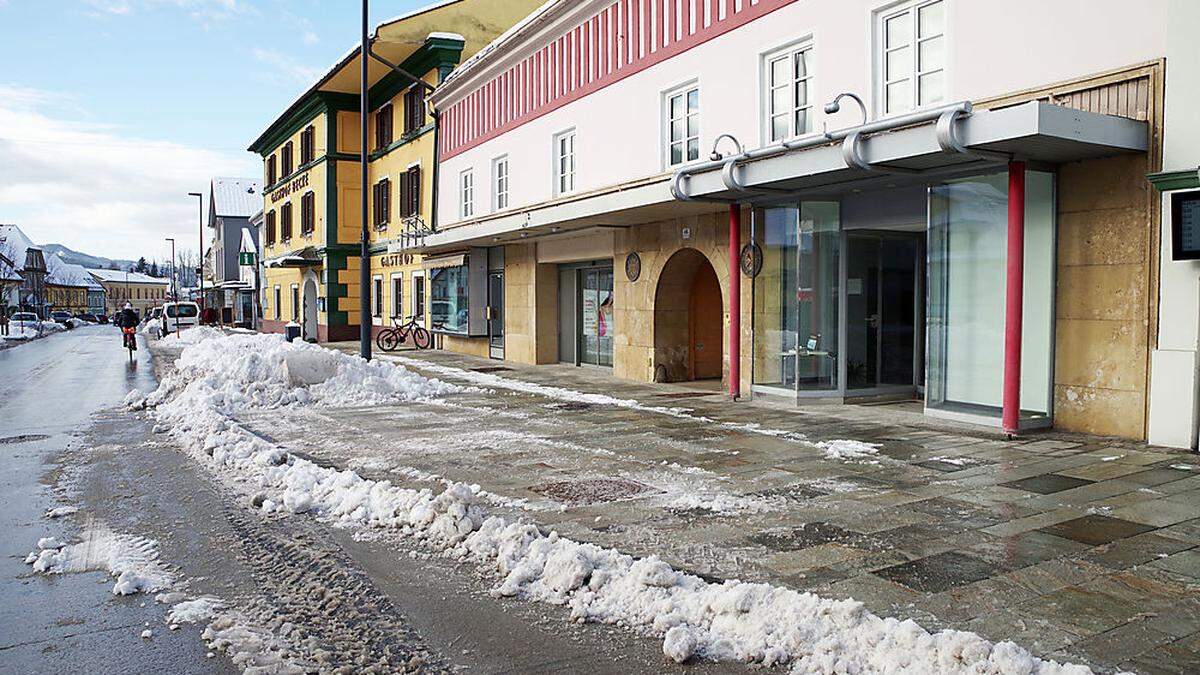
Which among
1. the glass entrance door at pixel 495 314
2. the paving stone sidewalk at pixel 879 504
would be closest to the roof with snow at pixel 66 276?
the glass entrance door at pixel 495 314

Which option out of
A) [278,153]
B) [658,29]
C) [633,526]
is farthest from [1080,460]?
[278,153]

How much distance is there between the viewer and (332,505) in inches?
284

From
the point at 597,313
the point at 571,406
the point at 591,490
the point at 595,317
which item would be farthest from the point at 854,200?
the point at 595,317

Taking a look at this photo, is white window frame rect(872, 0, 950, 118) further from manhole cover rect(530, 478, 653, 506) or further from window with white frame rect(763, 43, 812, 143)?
manhole cover rect(530, 478, 653, 506)

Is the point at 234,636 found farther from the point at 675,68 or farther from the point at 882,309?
the point at 675,68

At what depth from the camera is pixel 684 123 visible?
52.3ft

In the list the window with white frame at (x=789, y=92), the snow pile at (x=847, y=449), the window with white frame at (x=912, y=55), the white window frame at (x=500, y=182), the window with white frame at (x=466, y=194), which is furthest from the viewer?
the window with white frame at (x=466, y=194)

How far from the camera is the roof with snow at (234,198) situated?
7331 cm

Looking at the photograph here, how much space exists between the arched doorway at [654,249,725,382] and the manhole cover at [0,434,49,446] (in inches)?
379

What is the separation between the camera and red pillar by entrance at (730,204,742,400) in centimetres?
1398

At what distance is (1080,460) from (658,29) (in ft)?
35.6

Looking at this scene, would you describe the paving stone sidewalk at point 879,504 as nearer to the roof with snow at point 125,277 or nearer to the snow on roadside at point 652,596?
the snow on roadside at point 652,596

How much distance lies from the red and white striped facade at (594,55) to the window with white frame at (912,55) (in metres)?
1.99

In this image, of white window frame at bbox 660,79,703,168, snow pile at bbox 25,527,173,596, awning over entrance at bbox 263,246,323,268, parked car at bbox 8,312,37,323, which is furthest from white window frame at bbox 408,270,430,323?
parked car at bbox 8,312,37,323
